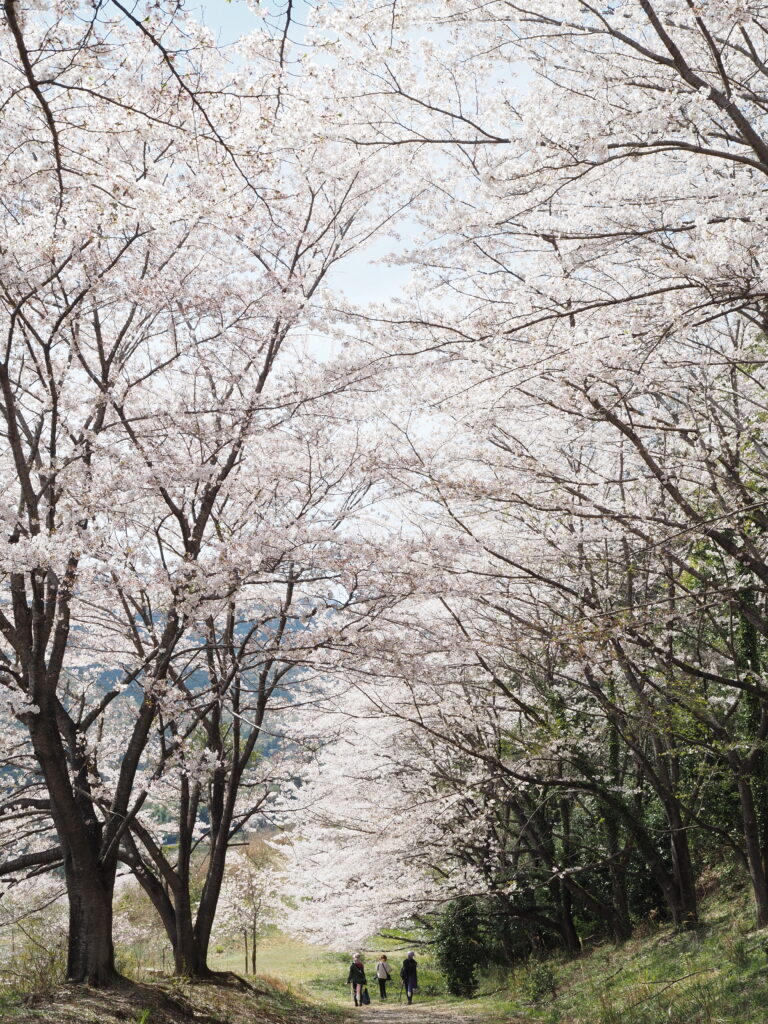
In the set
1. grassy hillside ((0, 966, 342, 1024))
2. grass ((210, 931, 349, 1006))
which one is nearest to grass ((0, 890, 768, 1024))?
grassy hillside ((0, 966, 342, 1024))

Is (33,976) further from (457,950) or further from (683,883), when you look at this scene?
(457,950)

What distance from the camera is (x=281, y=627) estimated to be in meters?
8.17

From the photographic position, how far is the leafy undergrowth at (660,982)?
22.4 ft

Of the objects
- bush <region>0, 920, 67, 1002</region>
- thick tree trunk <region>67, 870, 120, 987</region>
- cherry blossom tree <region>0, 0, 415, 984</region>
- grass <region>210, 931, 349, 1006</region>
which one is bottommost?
grass <region>210, 931, 349, 1006</region>

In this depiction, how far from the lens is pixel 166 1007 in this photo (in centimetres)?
681

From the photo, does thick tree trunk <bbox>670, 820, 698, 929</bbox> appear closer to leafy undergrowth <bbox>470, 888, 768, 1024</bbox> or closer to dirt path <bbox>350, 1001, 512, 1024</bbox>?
leafy undergrowth <bbox>470, 888, 768, 1024</bbox>

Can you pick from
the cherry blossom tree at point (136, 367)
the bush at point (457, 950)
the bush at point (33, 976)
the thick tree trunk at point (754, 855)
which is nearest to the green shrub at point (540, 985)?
the bush at point (457, 950)

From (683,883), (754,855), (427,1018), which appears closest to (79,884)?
(427,1018)

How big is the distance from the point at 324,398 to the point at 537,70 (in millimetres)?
3500

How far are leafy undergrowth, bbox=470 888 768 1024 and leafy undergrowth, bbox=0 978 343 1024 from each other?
3.06 m

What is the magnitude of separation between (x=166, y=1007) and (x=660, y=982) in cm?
526

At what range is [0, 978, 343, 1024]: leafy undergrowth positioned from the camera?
18.0ft

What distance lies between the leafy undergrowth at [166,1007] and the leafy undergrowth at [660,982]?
3058 millimetres

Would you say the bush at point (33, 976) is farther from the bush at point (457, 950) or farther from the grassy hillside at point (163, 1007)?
the bush at point (457, 950)
